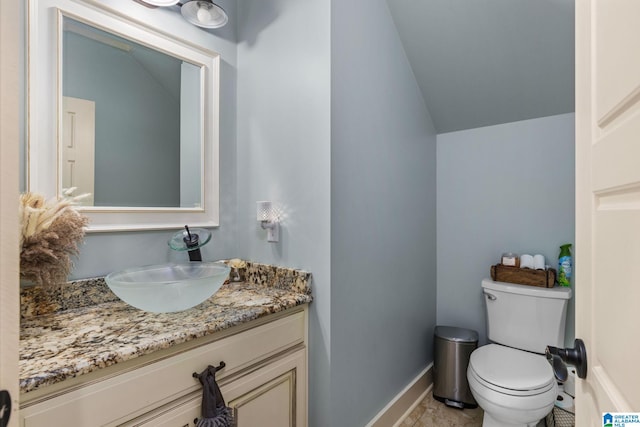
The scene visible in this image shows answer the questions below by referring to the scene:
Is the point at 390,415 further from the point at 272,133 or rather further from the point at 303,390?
the point at 272,133

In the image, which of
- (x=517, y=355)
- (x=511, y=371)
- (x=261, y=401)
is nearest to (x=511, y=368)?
(x=511, y=371)

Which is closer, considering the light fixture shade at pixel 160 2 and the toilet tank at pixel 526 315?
the light fixture shade at pixel 160 2

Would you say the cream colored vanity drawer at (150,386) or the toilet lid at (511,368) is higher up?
the cream colored vanity drawer at (150,386)

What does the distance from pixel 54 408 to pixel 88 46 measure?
1231 mm

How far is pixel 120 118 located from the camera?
1.31m

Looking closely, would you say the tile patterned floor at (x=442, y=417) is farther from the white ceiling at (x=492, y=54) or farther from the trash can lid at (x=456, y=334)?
the white ceiling at (x=492, y=54)

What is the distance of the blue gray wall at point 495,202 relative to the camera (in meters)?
1.90

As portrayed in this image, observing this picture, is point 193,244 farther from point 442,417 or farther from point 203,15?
point 442,417

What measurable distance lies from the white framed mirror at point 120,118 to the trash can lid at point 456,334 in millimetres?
1563

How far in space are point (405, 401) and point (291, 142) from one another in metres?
1.59

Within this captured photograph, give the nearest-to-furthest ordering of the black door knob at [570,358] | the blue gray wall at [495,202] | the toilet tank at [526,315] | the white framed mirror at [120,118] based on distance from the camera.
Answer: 1. the black door knob at [570,358]
2. the white framed mirror at [120,118]
3. the toilet tank at [526,315]
4. the blue gray wall at [495,202]

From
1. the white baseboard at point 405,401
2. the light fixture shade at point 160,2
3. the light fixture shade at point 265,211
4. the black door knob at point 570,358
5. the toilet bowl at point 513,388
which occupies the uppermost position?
the light fixture shade at point 160,2

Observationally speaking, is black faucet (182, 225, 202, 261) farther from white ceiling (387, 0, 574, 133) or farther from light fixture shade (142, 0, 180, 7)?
white ceiling (387, 0, 574, 133)

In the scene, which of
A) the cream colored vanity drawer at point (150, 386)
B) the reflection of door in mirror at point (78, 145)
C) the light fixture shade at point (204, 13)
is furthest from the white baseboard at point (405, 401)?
the light fixture shade at point (204, 13)
